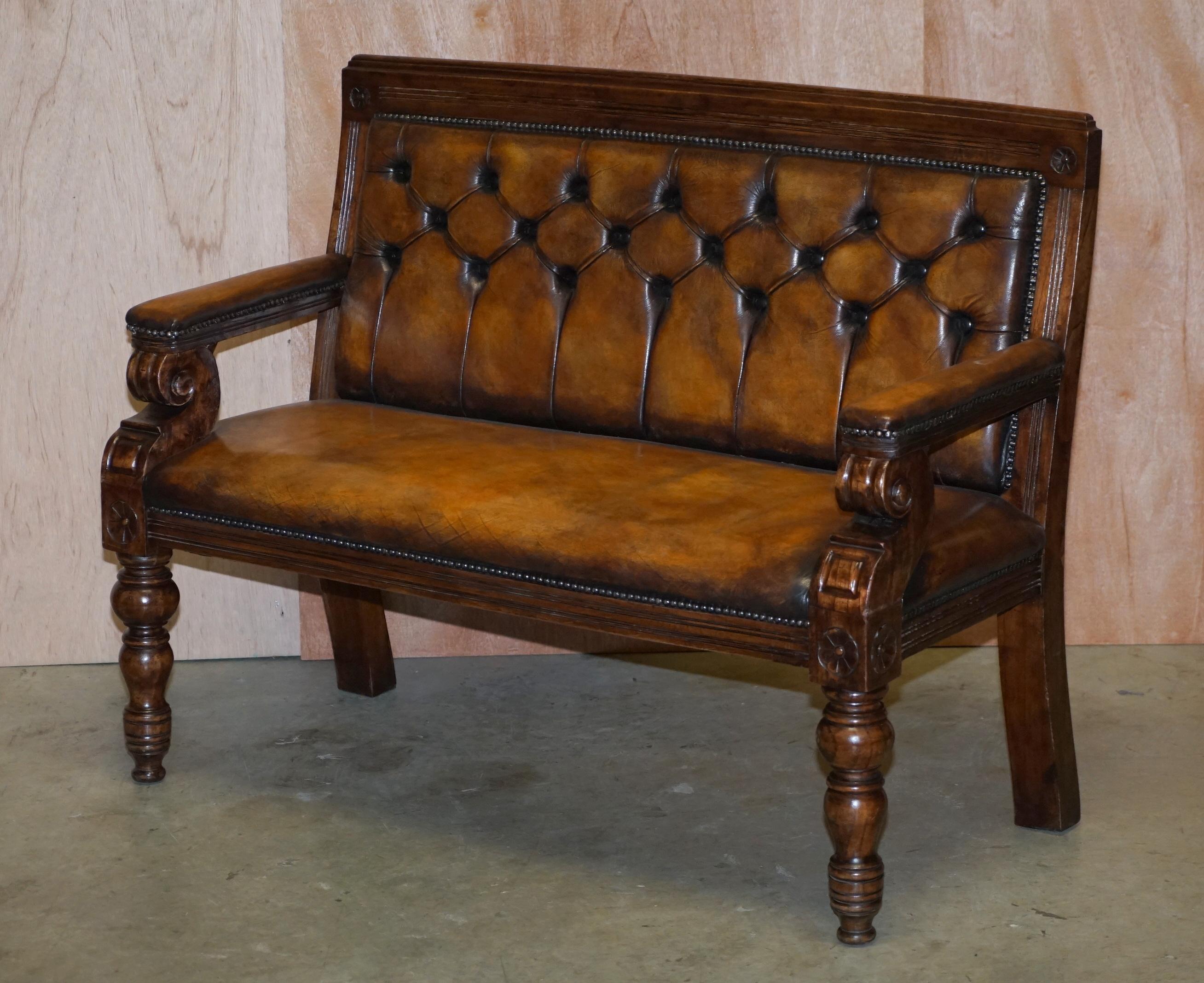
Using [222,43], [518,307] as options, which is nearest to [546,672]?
[518,307]

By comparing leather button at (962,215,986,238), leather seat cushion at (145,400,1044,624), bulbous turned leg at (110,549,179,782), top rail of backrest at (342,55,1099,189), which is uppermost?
top rail of backrest at (342,55,1099,189)

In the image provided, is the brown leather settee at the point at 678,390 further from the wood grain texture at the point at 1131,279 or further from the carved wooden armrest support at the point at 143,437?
the wood grain texture at the point at 1131,279

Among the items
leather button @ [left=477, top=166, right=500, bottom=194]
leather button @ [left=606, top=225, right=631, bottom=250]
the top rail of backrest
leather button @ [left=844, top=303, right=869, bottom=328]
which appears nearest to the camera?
the top rail of backrest

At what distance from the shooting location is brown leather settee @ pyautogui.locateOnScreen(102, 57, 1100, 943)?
247 cm

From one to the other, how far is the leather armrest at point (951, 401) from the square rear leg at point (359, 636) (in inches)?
55.8

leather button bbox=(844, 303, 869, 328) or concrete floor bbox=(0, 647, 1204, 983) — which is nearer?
concrete floor bbox=(0, 647, 1204, 983)

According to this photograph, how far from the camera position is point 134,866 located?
109 inches

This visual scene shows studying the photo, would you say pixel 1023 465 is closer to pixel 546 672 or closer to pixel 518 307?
pixel 518 307

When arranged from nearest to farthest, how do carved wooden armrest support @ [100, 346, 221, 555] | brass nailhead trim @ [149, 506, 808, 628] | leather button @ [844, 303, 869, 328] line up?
brass nailhead trim @ [149, 506, 808, 628] < leather button @ [844, 303, 869, 328] < carved wooden armrest support @ [100, 346, 221, 555]

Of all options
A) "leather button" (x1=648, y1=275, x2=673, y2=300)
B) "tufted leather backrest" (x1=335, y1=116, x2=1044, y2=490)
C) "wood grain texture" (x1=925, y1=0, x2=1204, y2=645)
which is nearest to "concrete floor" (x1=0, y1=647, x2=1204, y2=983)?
"wood grain texture" (x1=925, y1=0, x2=1204, y2=645)

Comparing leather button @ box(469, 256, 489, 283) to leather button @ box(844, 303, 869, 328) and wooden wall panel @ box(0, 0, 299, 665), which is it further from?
leather button @ box(844, 303, 869, 328)

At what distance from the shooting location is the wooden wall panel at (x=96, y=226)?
3498mm

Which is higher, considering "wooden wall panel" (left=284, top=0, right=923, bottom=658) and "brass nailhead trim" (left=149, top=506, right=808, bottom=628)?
"wooden wall panel" (left=284, top=0, right=923, bottom=658)

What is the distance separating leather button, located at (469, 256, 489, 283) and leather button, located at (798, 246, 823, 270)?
657mm
